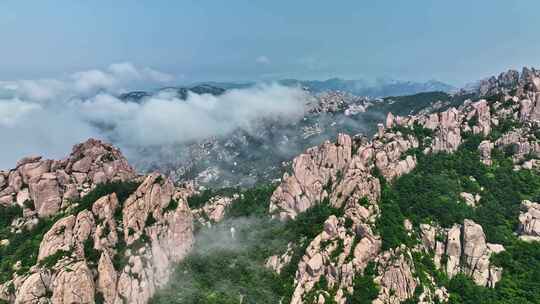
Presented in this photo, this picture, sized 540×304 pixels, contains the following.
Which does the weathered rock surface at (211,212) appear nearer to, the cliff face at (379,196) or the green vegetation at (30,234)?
the cliff face at (379,196)

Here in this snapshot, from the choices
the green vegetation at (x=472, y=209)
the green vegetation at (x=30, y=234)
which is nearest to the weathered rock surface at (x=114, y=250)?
the green vegetation at (x=30, y=234)

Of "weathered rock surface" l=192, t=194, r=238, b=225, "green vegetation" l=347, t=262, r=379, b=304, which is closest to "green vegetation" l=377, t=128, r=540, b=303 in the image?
"green vegetation" l=347, t=262, r=379, b=304

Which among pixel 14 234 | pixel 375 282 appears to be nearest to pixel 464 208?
pixel 375 282

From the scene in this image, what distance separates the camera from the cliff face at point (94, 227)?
97.9 metres

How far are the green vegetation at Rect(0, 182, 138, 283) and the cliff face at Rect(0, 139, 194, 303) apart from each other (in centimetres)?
50

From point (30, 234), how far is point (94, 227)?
1891cm

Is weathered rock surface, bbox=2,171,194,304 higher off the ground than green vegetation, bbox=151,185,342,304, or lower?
higher

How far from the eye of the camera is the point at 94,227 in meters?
112

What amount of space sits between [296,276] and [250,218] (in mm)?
41673

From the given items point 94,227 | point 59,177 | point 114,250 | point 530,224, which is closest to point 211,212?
point 59,177

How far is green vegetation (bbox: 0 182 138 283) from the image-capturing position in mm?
103631

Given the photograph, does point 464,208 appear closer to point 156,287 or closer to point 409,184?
point 409,184

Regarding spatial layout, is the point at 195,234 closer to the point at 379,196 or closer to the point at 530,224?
the point at 379,196

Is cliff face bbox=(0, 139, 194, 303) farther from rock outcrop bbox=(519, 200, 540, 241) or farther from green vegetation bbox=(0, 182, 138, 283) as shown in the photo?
rock outcrop bbox=(519, 200, 540, 241)
